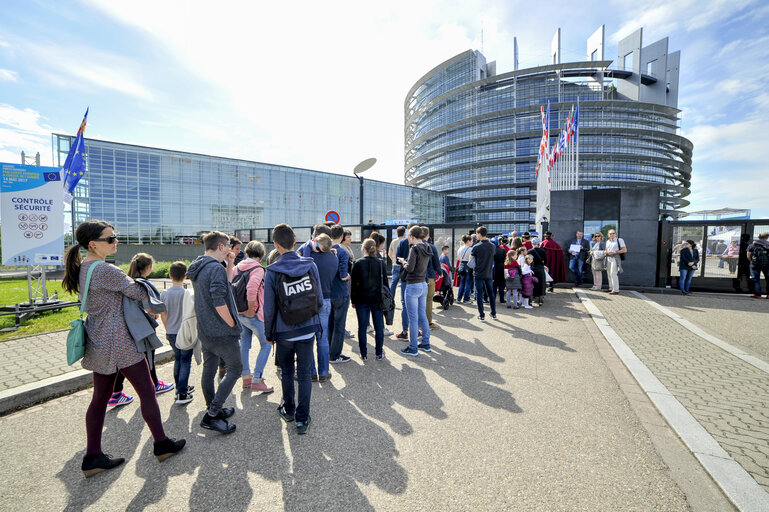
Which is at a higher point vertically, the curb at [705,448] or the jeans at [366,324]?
the jeans at [366,324]

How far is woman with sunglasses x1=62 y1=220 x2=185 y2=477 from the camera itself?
259 centimetres

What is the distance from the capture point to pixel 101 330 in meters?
2.61

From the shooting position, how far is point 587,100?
2633 inches

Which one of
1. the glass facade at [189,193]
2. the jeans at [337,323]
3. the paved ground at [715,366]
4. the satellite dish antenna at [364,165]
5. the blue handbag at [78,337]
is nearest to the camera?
the blue handbag at [78,337]

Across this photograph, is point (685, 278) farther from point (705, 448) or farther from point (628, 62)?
point (628, 62)

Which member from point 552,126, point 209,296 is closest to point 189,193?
point 209,296

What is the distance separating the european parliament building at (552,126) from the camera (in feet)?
219

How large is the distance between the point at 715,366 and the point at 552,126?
240 feet

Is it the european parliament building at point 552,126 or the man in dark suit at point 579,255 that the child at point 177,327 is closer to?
the man in dark suit at point 579,255

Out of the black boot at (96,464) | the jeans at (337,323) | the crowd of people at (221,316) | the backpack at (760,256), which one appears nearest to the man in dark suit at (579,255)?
the backpack at (760,256)

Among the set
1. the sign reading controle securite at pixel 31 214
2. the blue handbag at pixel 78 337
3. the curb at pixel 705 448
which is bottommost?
the curb at pixel 705 448

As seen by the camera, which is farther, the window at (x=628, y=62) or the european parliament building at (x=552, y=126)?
the window at (x=628, y=62)

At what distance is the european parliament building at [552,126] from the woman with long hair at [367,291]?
228 feet

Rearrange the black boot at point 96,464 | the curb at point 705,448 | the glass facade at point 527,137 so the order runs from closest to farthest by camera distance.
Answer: the curb at point 705,448 → the black boot at point 96,464 → the glass facade at point 527,137
